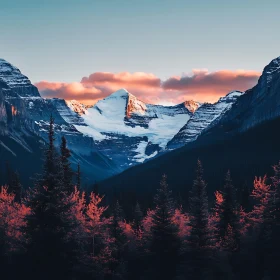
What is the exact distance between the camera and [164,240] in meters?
57.9

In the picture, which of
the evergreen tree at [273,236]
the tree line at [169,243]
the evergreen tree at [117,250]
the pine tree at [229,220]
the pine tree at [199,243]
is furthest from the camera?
the pine tree at [229,220]

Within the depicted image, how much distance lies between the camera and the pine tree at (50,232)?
4484cm

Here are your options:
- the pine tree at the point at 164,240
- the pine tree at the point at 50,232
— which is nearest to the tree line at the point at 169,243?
the pine tree at the point at 164,240

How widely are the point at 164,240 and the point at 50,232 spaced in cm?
1750

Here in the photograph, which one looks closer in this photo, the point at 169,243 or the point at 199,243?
the point at 199,243

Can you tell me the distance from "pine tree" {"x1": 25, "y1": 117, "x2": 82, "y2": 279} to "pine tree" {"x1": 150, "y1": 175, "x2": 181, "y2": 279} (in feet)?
46.9

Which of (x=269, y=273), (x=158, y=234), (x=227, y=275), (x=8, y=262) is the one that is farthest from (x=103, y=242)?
(x=269, y=273)

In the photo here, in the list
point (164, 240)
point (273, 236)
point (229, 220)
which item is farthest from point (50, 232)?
point (229, 220)

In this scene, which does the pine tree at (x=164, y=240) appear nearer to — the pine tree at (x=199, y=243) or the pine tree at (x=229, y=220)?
the pine tree at (x=199, y=243)

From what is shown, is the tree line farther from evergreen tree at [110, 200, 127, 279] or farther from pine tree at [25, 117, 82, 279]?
pine tree at [25, 117, 82, 279]

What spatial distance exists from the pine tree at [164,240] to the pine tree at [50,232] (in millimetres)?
14290

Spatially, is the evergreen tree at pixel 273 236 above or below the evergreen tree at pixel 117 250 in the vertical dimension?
above

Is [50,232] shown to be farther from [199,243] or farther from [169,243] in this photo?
[199,243]

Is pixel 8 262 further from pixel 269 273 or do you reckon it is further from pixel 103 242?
pixel 269 273
